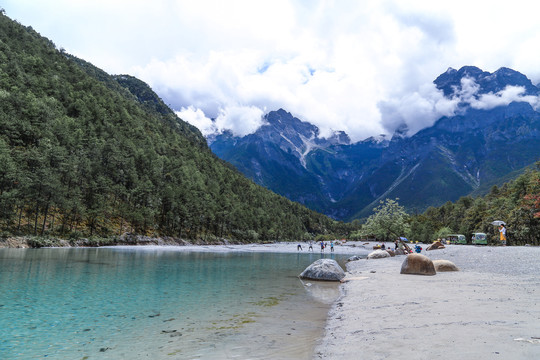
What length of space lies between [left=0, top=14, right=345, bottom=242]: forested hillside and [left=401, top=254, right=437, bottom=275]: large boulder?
228ft

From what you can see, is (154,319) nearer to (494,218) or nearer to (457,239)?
(494,218)

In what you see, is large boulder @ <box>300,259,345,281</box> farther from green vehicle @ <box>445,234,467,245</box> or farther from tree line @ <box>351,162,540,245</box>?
green vehicle @ <box>445,234,467,245</box>

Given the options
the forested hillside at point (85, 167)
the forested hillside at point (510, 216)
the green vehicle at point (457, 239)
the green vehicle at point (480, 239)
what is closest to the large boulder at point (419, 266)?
the forested hillside at point (510, 216)

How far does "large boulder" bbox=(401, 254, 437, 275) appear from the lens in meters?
24.4

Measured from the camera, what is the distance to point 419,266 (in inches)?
978

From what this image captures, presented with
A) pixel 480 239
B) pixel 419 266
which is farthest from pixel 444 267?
pixel 480 239

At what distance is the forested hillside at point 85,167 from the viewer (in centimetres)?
7212

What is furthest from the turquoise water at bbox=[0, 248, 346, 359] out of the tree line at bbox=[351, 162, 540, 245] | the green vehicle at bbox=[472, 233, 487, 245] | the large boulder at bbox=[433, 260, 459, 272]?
the green vehicle at bbox=[472, 233, 487, 245]

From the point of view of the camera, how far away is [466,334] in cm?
762

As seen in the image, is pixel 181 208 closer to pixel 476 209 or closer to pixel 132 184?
pixel 132 184

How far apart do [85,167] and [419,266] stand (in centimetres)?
10656

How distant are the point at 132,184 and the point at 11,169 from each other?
187 feet

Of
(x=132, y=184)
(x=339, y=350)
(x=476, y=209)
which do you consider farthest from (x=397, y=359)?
(x=476, y=209)

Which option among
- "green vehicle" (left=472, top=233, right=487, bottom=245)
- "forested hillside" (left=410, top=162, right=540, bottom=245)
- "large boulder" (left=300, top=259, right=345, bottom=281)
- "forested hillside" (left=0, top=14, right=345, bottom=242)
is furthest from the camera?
"green vehicle" (left=472, top=233, right=487, bottom=245)
